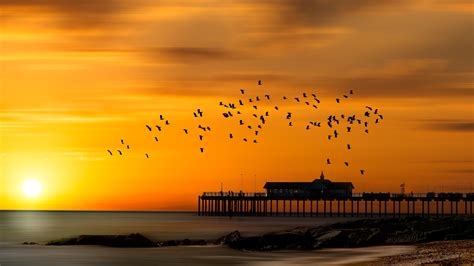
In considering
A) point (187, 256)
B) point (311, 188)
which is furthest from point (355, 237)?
point (311, 188)

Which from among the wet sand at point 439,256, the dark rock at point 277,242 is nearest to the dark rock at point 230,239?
the dark rock at point 277,242

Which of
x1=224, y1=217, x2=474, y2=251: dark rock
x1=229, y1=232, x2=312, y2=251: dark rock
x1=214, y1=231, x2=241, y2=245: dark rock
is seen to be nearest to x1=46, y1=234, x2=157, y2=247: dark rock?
x1=214, y1=231, x2=241, y2=245: dark rock

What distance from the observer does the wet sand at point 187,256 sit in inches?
2507

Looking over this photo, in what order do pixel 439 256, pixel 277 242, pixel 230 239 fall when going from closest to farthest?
1. pixel 439 256
2. pixel 277 242
3. pixel 230 239

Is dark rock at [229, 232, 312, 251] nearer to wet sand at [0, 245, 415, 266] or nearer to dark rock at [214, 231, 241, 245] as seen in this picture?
wet sand at [0, 245, 415, 266]

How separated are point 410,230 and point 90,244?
2969 centimetres

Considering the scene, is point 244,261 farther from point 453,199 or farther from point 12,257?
point 453,199

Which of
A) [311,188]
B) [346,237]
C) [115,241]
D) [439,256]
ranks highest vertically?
[311,188]

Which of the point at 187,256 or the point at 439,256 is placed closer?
the point at 439,256

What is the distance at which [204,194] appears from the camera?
18212cm

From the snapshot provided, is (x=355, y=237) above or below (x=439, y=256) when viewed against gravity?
above

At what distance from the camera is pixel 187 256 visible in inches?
2844

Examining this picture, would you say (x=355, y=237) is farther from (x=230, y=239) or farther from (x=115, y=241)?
(x=115, y=241)

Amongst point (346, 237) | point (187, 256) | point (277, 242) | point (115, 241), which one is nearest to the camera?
point (187, 256)
